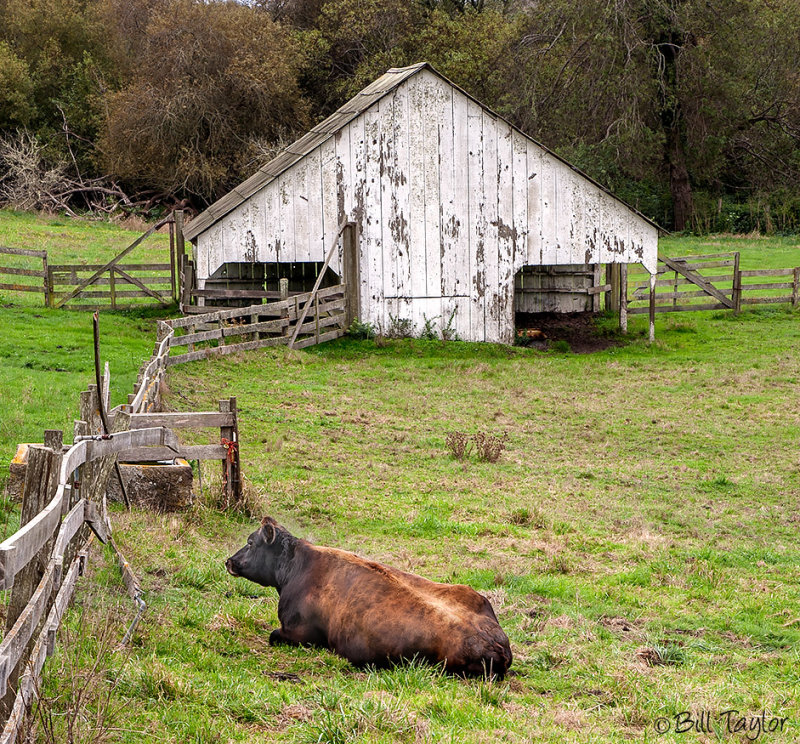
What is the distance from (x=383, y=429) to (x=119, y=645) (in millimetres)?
9153

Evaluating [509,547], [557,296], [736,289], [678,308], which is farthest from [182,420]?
[736,289]

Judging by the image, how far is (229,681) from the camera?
18.0ft

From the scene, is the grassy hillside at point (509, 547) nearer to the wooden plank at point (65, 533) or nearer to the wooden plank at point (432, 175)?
the wooden plank at point (65, 533)

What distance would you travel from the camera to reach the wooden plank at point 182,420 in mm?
9430

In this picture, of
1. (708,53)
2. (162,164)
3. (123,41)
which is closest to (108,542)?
(708,53)

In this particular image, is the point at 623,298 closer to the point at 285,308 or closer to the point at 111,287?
the point at 285,308

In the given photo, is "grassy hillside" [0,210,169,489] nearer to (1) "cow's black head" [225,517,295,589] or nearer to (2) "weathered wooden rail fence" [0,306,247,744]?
(2) "weathered wooden rail fence" [0,306,247,744]

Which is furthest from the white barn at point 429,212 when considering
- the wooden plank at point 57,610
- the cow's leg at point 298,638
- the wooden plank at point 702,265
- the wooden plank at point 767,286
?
the wooden plank at point 57,610

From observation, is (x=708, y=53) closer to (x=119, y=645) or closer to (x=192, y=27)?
(x=192, y=27)

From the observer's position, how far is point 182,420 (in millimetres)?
9484

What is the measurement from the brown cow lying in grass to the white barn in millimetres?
15652

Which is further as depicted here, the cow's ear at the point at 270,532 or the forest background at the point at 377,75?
the forest background at the point at 377,75

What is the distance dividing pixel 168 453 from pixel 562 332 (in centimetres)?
1739

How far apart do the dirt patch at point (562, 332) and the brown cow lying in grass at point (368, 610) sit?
16858mm
